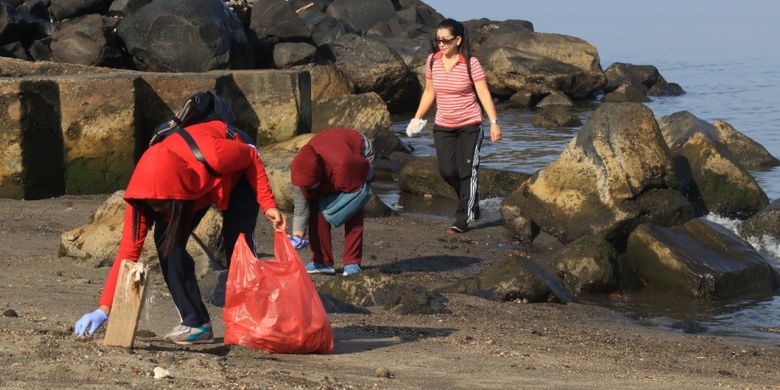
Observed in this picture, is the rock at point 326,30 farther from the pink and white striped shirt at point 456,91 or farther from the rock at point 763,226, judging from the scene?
the pink and white striped shirt at point 456,91

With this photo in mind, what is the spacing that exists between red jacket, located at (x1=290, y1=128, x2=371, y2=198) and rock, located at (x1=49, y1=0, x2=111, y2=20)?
1738 cm

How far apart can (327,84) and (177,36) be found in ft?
9.80

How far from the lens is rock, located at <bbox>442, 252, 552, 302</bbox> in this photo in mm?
7840

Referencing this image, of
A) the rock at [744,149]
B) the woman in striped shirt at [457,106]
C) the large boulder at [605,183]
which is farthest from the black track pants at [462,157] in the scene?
the rock at [744,149]

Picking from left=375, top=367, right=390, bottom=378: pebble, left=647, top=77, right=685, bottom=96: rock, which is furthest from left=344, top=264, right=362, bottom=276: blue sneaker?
left=647, top=77, right=685, bottom=96: rock

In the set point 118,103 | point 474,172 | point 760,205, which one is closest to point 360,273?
point 474,172

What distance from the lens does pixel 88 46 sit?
2248 cm

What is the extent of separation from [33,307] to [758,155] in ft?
38.8

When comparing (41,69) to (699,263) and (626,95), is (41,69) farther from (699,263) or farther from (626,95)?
(626,95)

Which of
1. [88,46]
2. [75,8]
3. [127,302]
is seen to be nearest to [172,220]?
[127,302]

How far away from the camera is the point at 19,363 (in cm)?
468

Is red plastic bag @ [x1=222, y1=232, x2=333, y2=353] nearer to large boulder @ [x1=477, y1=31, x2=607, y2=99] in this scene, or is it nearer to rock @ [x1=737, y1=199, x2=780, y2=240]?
rock @ [x1=737, y1=199, x2=780, y2=240]

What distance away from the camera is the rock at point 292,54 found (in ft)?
83.8

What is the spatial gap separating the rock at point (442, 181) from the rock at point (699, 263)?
159 inches
